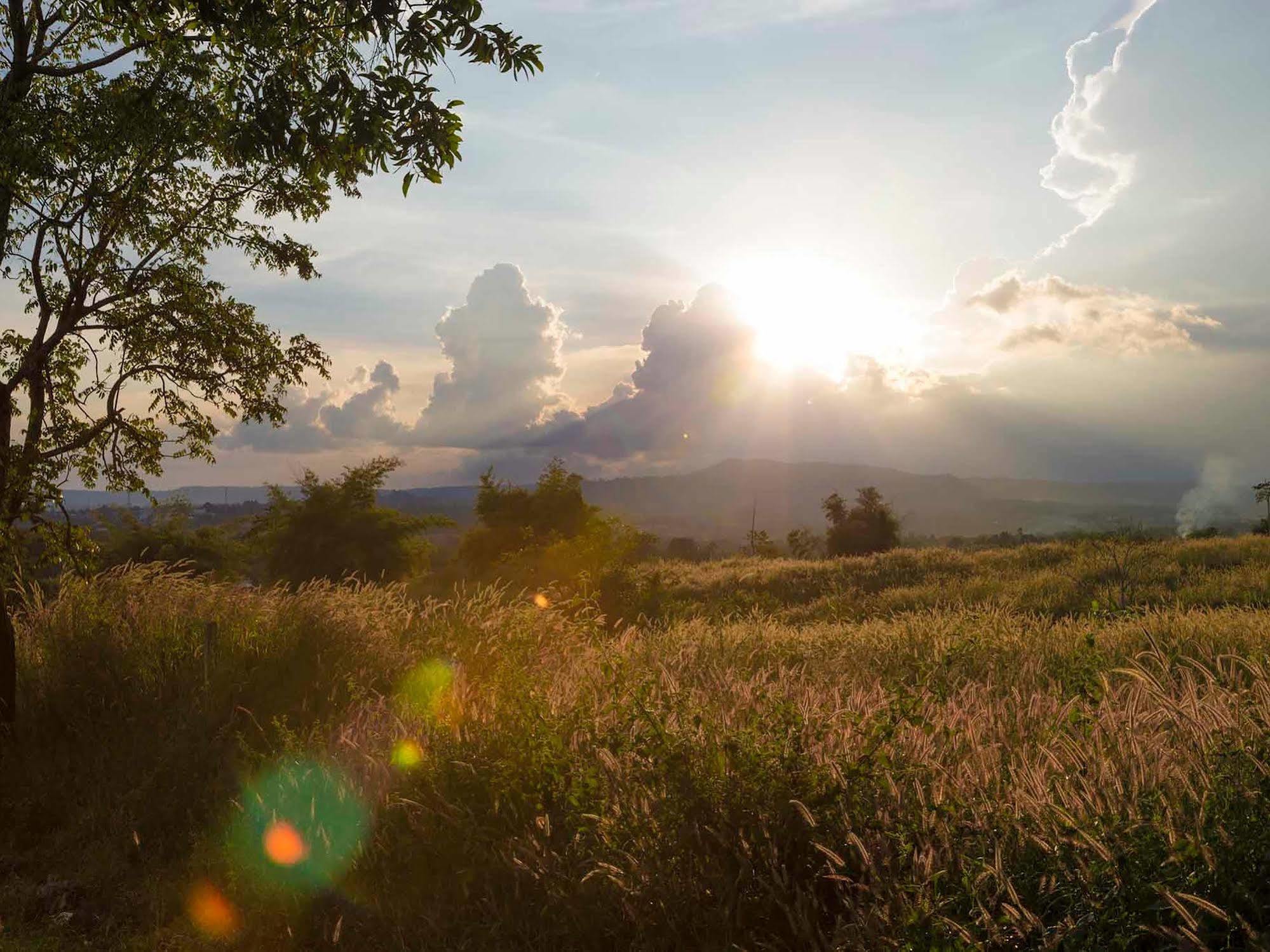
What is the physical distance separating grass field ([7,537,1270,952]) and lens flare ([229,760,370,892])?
0.08 ft

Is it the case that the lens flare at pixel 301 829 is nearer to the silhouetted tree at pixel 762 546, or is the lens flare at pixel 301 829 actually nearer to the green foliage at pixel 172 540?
the green foliage at pixel 172 540

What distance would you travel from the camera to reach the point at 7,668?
370 inches

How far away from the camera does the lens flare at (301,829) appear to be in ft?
17.9

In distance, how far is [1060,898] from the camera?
3230 millimetres

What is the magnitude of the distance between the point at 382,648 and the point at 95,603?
406 centimetres

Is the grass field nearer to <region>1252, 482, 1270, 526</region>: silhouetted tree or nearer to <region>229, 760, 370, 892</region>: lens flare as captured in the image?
<region>229, 760, 370, 892</region>: lens flare

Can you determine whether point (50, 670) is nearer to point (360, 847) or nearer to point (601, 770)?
point (360, 847)

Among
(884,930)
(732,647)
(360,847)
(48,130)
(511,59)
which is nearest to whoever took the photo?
(884,930)

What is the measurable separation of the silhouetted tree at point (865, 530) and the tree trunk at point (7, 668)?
2012 inches

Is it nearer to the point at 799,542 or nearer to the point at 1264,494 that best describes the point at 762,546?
the point at 799,542

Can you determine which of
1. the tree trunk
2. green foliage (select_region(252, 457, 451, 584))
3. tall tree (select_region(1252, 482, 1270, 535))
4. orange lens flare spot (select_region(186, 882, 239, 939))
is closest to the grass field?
orange lens flare spot (select_region(186, 882, 239, 939))

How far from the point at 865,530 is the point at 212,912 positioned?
180 feet

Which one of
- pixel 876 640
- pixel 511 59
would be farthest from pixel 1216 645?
pixel 511 59

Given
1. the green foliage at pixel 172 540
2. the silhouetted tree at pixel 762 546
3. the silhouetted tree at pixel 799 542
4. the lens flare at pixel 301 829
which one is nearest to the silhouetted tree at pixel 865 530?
the silhouetted tree at pixel 799 542
